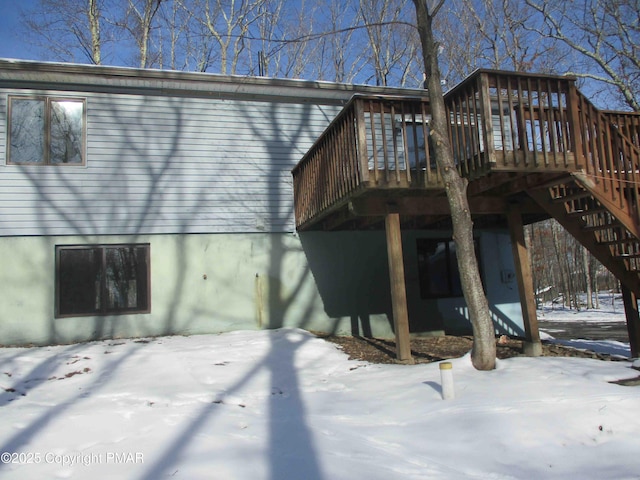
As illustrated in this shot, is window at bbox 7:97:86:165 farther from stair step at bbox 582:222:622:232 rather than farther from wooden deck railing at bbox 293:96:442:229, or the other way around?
stair step at bbox 582:222:622:232

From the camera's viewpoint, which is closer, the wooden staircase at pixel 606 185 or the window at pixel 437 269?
the wooden staircase at pixel 606 185

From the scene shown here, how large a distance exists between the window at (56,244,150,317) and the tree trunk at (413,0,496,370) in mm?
6253

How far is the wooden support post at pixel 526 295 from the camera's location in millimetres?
8047

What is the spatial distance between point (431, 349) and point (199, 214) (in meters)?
5.35

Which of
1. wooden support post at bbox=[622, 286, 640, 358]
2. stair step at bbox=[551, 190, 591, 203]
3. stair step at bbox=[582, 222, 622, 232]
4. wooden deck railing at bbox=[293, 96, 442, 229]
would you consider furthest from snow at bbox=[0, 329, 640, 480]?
wooden support post at bbox=[622, 286, 640, 358]

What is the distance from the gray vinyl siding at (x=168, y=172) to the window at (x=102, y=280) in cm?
40

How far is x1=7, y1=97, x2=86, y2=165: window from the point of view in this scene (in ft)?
31.3

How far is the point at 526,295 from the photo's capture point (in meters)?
8.21

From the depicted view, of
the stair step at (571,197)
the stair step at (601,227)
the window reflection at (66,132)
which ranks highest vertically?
the window reflection at (66,132)

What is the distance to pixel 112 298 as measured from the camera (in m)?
9.57

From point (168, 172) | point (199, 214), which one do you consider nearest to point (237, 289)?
point (199, 214)

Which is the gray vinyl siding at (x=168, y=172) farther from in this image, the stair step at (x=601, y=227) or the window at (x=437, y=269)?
the stair step at (x=601, y=227)

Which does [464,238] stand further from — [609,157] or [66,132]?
[66,132]

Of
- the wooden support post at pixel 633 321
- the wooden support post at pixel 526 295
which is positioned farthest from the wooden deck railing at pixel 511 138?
the wooden support post at pixel 633 321
